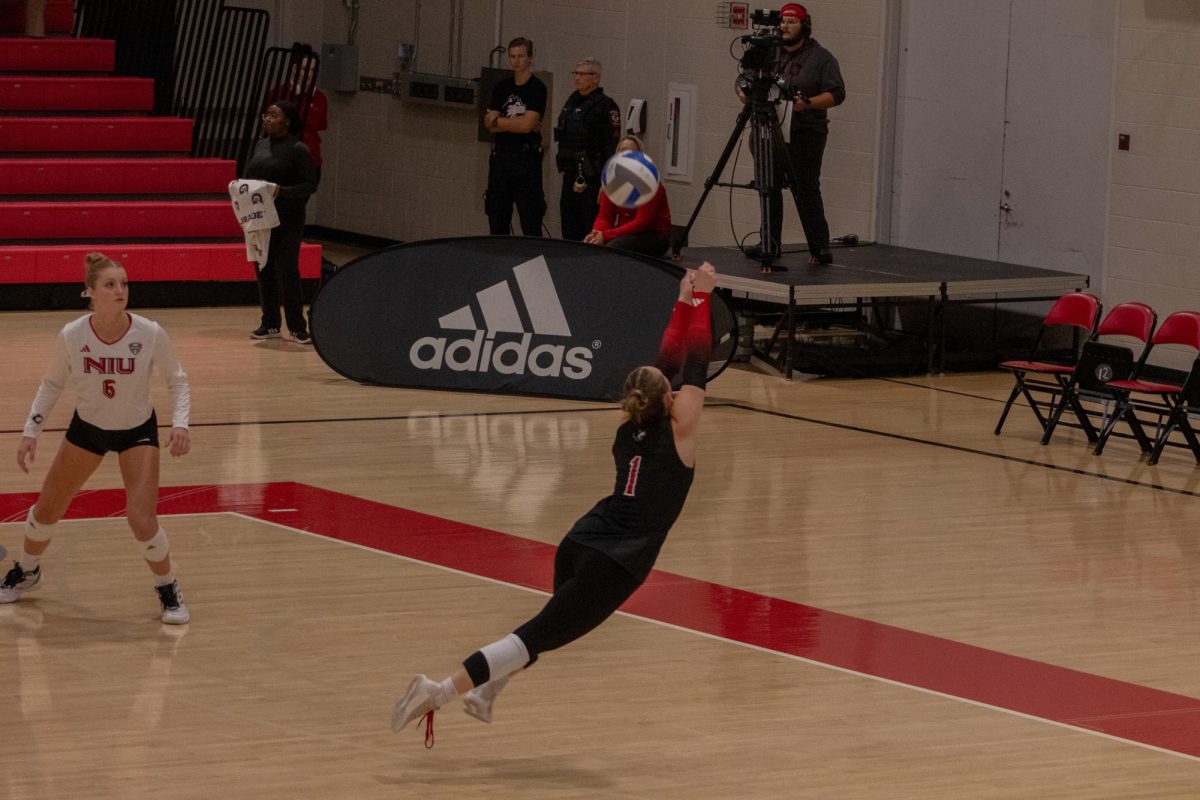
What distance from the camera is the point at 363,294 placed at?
1270 centimetres

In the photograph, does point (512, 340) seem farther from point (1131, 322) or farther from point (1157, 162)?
point (1157, 162)

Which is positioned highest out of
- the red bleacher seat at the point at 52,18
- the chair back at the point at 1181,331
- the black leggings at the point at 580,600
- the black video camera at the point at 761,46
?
the red bleacher seat at the point at 52,18

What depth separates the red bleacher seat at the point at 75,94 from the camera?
708 inches

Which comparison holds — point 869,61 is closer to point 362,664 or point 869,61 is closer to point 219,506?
point 219,506

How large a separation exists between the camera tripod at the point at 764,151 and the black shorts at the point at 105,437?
23.6ft

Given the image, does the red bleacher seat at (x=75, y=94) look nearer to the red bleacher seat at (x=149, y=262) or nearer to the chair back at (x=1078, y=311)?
the red bleacher seat at (x=149, y=262)

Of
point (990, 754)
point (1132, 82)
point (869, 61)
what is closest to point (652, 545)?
point (990, 754)

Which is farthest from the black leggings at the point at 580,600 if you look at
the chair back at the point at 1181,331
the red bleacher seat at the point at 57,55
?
the red bleacher seat at the point at 57,55

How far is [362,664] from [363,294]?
602cm

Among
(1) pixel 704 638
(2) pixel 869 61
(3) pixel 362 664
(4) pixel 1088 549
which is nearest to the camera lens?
(3) pixel 362 664

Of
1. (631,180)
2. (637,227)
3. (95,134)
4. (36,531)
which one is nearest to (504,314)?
(637,227)

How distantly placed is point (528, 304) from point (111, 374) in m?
5.55

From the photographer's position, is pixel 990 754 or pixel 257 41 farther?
pixel 257 41

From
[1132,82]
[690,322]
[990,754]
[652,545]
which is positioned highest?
[1132,82]
